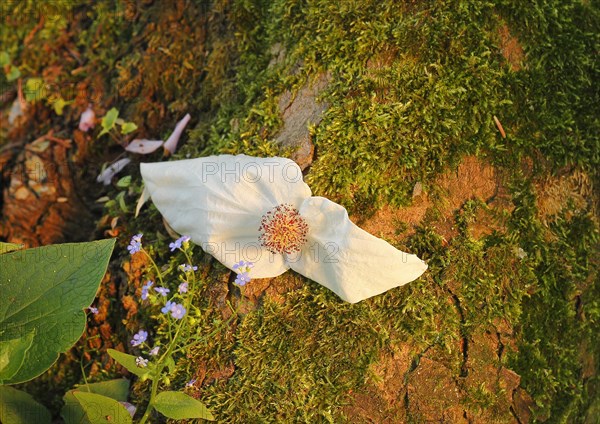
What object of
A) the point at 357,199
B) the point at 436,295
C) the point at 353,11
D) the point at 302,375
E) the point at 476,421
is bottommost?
the point at 476,421

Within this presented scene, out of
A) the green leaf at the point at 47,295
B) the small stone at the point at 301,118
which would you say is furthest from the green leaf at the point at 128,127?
the green leaf at the point at 47,295

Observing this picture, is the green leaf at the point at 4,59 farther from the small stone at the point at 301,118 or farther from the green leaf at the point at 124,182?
the small stone at the point at 301,118

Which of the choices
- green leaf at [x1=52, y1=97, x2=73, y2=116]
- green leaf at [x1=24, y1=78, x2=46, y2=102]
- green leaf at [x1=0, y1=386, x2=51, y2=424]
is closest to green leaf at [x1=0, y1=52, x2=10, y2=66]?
green leaf at [x1=24, y1=78, x2=46, y2=102]

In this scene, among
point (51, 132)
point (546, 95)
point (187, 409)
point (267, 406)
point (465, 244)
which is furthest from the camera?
point (51, 132)

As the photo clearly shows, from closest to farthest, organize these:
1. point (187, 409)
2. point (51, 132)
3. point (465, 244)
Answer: point (187, 409), point (465, 244), point (51, 132)

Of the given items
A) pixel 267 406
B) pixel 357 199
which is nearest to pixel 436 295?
pixel 357 199

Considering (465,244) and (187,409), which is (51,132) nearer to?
(187,409)

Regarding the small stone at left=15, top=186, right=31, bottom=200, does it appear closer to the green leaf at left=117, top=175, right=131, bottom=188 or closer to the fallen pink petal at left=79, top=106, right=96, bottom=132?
the fallen pink petal at left=79, top=106, right=96, bottom=132
